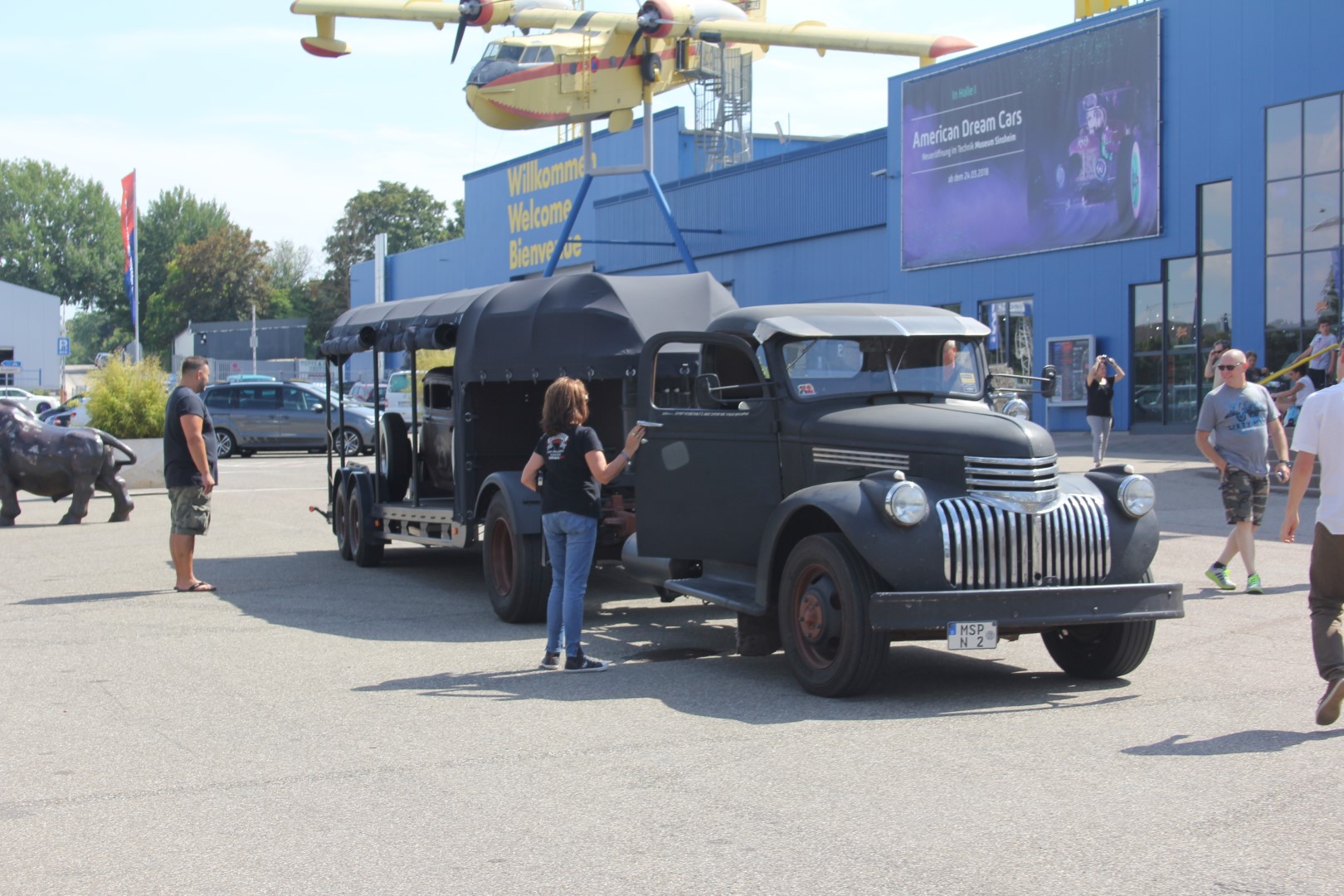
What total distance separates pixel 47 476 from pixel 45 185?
394 feet

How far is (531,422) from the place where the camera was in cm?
1305

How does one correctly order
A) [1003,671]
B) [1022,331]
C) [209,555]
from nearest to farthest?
1. [1003,671]
2. [209,555]
3. [1022,331]

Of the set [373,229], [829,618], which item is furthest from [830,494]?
[373,229]

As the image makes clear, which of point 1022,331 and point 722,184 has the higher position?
point 722,184

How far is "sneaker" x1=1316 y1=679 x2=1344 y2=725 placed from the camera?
6.48m

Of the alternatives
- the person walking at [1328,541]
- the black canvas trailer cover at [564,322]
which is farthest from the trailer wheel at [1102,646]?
the black canvas trailer cover at [564,322]

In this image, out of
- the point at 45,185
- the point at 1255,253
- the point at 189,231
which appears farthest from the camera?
the point at 189,231

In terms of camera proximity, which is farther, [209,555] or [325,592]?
[209,555]

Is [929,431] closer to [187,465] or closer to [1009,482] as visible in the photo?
[1009,482]

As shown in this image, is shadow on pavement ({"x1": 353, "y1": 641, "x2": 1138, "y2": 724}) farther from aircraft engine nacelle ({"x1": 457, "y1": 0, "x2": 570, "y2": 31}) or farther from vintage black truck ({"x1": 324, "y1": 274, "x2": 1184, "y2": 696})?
aircraft engine nacelle ({"x1": 457, "y1": 0, "x2": 570, "y2": 31})

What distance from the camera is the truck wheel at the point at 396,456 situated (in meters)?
14.3

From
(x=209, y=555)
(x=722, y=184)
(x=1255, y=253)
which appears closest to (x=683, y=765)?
(x=209, y=555)

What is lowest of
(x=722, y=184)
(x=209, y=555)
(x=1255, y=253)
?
(x=209, y=555)

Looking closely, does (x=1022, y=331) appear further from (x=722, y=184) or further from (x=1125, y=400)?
(x=722, y=184)
